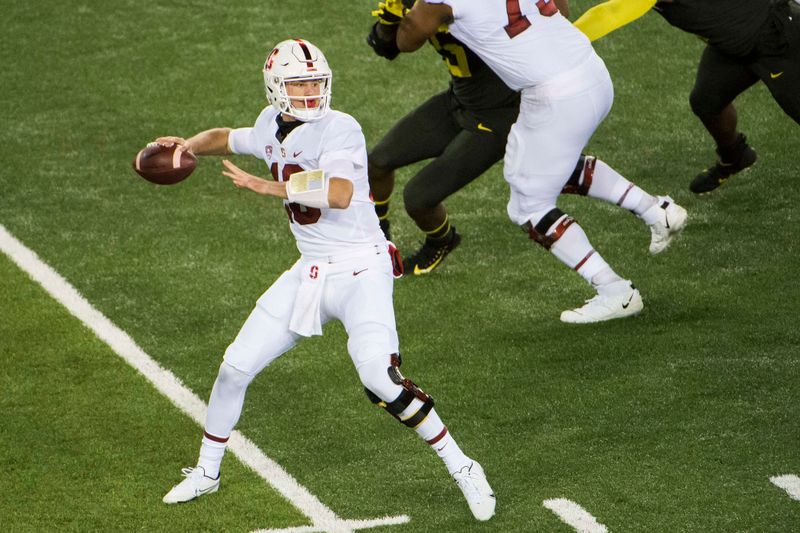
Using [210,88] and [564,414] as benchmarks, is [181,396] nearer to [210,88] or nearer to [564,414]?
[564,414]

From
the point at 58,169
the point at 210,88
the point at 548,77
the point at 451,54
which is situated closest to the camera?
the point at 548,77

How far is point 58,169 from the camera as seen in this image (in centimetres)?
936

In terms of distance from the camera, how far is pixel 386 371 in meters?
5.34

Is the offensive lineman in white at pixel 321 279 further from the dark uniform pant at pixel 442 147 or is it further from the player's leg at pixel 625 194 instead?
the player's leg at pixel 625 194

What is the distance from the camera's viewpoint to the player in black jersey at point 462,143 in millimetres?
7141

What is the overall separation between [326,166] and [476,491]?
140 centimetres

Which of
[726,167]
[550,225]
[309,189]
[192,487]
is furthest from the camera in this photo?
[726,167]

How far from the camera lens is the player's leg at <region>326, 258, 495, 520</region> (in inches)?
210

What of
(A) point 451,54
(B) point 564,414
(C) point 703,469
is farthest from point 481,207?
(C) point 703,469

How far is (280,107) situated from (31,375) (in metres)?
2.21

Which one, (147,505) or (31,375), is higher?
(147,505)

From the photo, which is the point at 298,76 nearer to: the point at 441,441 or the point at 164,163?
the point at 164,163

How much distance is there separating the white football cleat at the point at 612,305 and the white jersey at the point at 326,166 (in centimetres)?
185

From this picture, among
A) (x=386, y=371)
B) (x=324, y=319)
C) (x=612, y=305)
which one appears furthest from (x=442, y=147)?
(x=386, y=371)
